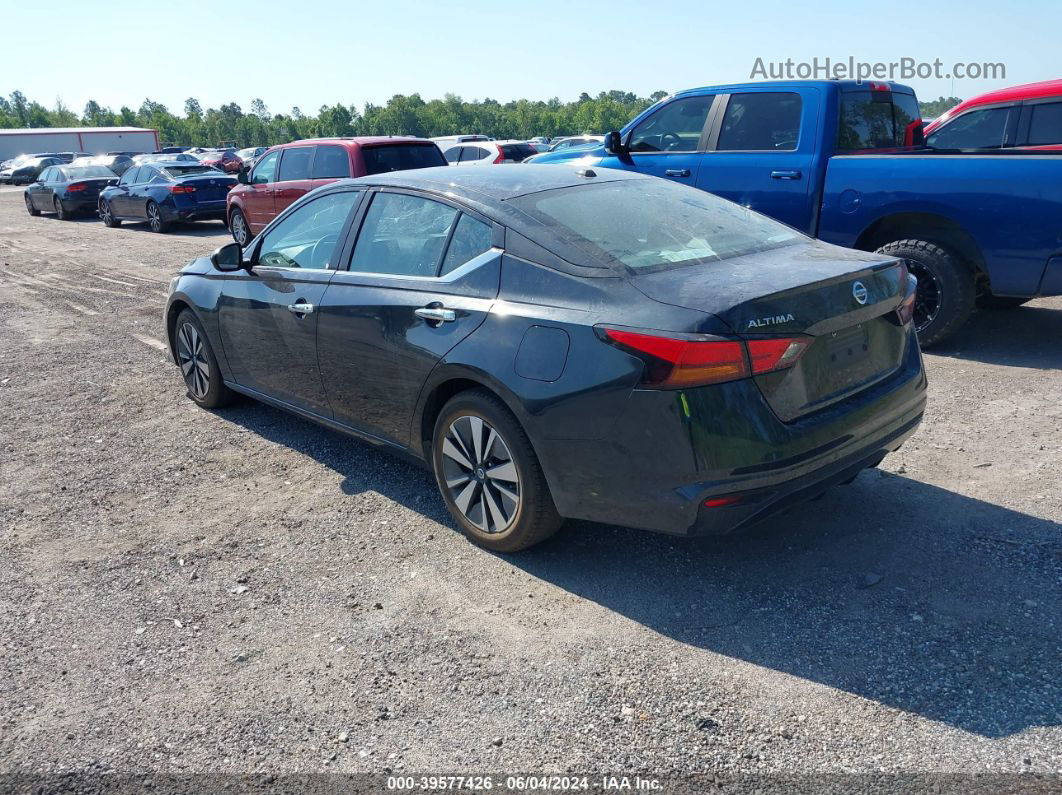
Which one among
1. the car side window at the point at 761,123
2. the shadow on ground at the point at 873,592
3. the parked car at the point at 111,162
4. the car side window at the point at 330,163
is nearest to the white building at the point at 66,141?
the parked car at the point at 111,162

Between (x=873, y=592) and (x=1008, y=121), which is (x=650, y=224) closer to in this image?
(x=873, y=592)

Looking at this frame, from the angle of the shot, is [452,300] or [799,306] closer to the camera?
[799,306]

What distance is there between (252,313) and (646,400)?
294 centimetres

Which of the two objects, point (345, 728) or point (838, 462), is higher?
point (838, 462)

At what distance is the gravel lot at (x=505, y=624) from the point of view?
2.81m

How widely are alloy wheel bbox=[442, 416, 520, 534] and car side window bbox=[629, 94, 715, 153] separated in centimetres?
540

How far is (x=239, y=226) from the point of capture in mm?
15016

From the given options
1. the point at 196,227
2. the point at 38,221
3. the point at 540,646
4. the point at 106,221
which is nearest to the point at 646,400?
the point at 540,646

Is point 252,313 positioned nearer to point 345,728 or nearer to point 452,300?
point 452,300

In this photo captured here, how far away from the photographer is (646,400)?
3223mm

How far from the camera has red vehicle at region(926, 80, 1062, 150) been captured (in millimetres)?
8898

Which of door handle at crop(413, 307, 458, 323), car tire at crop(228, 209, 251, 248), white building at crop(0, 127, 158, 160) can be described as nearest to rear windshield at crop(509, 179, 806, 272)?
door handle at crop(413, 307, 458, 323)

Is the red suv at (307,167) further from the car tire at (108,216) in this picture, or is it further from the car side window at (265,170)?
the car tire at (108,216)

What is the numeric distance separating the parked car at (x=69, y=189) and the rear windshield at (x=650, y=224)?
21.6 meters
